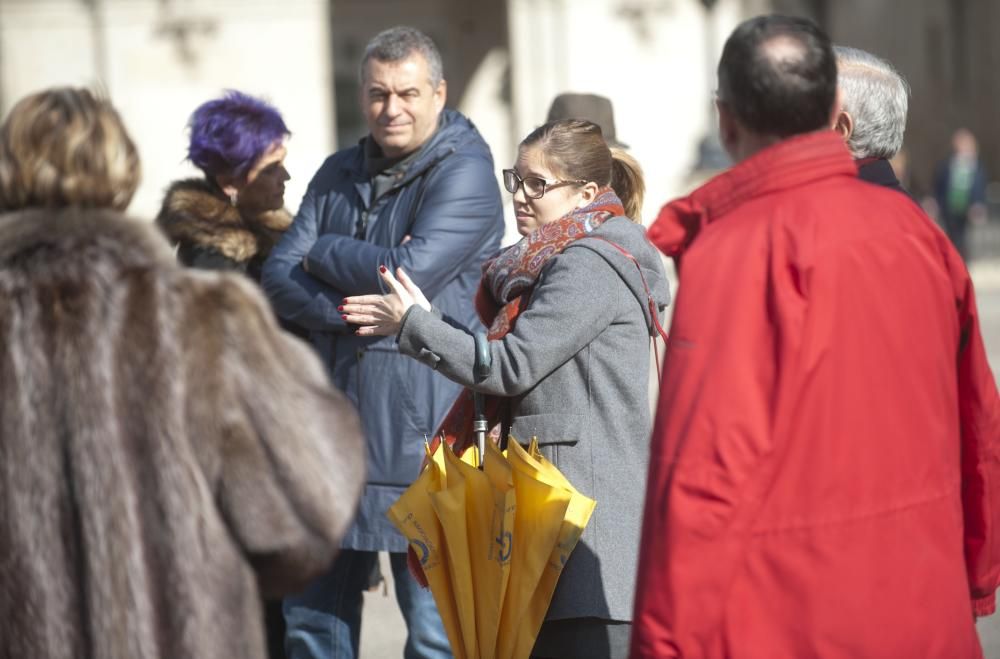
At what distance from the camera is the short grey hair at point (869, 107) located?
3.96m

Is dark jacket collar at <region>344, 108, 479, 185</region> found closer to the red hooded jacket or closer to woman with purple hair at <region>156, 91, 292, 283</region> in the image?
woman with purple hair at <region>156, 91, 292, 283</region>

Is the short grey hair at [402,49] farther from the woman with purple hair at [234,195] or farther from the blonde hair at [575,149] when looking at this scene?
the blonde hair at [575,149]

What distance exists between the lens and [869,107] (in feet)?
13.0

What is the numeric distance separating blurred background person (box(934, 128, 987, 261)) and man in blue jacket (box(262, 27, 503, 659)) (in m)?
16.7

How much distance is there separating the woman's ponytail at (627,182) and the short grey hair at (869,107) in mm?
724

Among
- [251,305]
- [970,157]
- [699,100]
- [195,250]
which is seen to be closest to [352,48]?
[699,100]

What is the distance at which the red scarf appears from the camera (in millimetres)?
3998

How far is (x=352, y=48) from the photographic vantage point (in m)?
23.9

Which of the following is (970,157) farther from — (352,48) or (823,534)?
(823,534)

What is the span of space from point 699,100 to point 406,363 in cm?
1450

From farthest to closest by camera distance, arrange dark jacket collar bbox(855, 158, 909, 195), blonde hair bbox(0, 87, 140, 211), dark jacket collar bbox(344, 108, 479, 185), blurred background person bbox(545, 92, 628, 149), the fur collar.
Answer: blurred background person bbox(545, 92, 628, 149) < the fur collar < dark jacket collar bbox(344, 108, 479, 185) < dark jacket collar bbox(855, 158, 909, 195) < blonde hair bbox(0, 87, 140, 211)

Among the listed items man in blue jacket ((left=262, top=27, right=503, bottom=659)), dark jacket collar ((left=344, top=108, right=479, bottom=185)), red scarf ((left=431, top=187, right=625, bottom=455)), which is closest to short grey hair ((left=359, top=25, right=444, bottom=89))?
man in blue jacket ((left=262, top=27, right=503, bottom=659))

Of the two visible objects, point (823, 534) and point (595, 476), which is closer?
point (823, 534)

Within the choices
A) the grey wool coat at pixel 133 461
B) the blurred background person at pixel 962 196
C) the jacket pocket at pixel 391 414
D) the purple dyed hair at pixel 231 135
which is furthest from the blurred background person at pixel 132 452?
the blurred background person at pixel 962 196
